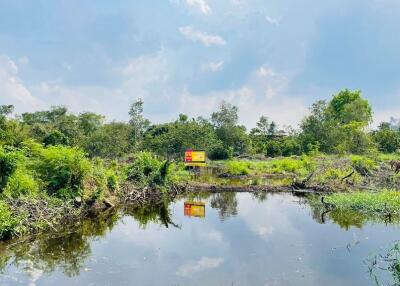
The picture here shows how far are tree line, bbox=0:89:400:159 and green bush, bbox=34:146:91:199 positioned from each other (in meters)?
20.4

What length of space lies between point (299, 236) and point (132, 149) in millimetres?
37925

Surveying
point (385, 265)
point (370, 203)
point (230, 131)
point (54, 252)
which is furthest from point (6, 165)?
point (230, 131)

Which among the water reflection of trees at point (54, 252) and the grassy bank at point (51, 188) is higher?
the grassy bank at point (51, 188)

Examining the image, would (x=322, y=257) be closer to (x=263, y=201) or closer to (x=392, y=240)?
(x=392, y=240)

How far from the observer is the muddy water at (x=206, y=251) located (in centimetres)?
995

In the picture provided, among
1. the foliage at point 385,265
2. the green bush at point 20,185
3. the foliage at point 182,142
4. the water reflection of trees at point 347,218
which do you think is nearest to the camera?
the foliage at point 385,265

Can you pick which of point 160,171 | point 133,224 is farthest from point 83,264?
point 160,171

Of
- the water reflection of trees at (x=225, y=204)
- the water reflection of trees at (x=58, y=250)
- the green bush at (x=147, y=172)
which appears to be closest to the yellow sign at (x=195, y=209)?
the water reflection of trees at (x=225, y=204)

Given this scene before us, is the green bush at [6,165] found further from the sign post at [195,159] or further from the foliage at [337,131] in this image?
the foliage at [337,131]

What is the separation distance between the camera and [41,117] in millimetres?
66125

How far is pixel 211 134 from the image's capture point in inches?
2037

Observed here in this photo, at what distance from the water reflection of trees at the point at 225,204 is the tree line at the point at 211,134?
19233mm

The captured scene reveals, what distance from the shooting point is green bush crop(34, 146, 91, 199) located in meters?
16.9

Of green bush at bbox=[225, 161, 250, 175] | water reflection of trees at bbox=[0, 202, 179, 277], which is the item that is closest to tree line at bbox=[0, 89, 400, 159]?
green bush at bbox=[225, 161, 250, 175]
